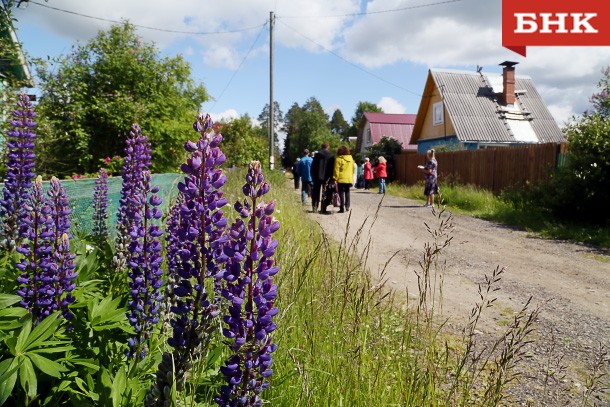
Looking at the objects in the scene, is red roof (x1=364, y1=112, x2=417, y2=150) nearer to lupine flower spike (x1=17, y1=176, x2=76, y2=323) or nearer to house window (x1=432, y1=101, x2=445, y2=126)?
house window (x1=432, y1=101, x2=445, y2=126)

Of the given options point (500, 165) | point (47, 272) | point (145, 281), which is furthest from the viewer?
point (500, 165)

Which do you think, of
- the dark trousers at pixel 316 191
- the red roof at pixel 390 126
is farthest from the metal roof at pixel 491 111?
the dark trousers at pixel 316 191

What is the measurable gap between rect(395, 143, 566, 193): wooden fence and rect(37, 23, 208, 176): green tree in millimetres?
10764

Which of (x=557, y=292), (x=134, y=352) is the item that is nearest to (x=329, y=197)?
(x=557, y=292)

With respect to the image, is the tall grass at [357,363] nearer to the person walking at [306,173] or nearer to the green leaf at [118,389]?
the green leaf at [118,389]

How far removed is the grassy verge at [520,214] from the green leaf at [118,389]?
8109 mm

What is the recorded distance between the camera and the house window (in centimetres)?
2996

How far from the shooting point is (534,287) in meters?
6.25

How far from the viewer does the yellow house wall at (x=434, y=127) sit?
95.9ft

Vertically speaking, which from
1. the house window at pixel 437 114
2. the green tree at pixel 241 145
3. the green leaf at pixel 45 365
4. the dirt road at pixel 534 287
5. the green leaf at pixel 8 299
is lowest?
the dirt road at pixel 534 287

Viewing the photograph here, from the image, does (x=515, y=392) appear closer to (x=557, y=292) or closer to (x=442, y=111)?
(x=557, y=292)

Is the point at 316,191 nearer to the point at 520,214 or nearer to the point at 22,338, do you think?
the point at 520,214

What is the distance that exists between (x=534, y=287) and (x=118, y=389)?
5.87 meters

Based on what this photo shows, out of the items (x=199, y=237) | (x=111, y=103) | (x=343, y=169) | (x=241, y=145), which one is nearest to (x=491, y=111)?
(x=241, y=145)
